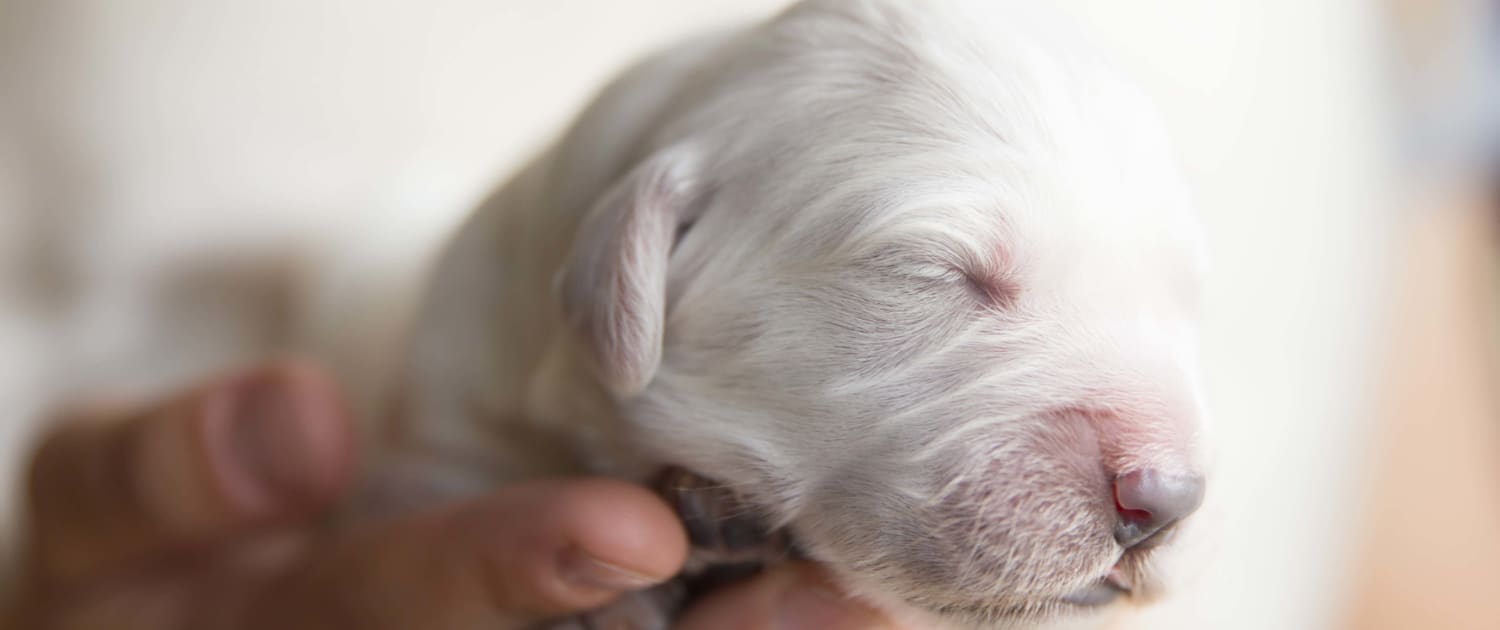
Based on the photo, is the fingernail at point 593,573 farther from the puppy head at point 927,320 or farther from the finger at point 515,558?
the puppy head at point 927,320

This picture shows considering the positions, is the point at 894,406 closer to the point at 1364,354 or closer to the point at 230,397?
the point at 230,397

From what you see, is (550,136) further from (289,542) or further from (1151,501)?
(1151,501)

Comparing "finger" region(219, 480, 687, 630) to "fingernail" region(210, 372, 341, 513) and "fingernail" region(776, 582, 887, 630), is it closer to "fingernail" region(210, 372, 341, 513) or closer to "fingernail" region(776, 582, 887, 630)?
"fingernail" region(776, 582, 887, 630)

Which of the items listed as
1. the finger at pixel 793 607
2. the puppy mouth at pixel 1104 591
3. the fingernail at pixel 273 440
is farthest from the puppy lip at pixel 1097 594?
the fingernail at pixel 273 440

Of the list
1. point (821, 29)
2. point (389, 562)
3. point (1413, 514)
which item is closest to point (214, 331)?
point (389, 562)

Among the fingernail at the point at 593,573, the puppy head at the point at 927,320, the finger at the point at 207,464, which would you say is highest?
the puppy head at the point at 927,320

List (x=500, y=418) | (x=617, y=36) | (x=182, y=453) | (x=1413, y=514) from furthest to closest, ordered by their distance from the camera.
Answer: (x=617, y=36) → (x=1413, y=514) → (x=182, y=453) → (x=500, y=418)
